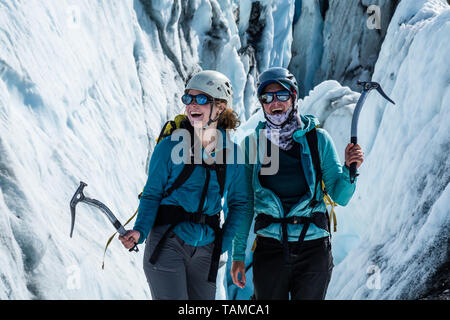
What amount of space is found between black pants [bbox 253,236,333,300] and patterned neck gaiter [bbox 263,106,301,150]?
45cm

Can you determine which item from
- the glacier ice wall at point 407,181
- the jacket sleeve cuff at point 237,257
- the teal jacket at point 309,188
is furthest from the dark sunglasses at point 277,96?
the glacier ice wall at point 407,181

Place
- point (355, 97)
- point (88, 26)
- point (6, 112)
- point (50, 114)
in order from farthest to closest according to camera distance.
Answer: point (355, 97) → point (88, 26) → point (50, 114) → point (6, 112)

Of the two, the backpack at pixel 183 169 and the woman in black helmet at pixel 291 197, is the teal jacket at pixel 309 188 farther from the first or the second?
the backpack at pixel 183 169

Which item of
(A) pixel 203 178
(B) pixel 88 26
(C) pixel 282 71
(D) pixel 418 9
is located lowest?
(A) pixel 203 178

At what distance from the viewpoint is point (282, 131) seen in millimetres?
2047

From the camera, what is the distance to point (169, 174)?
6.33 feet

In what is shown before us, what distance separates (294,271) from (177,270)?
531mm

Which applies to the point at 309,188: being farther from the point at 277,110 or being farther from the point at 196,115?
the point at 196,115

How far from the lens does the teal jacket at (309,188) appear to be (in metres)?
1.94

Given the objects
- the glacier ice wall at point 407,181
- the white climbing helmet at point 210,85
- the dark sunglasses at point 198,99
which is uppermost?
the white climbing helmet at point 210,85

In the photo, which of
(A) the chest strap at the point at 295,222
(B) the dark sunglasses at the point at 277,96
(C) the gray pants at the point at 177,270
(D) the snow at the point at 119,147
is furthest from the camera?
(D) the snow at the point at 119,147
